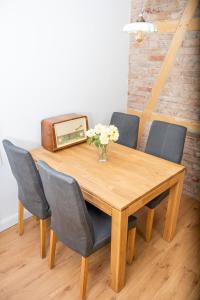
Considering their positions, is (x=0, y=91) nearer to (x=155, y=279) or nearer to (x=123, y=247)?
(x=123, y=247)

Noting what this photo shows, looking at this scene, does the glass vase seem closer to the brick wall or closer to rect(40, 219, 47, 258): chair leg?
rect(40, 219, 47, 258): chair leg

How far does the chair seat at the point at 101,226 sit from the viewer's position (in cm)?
167

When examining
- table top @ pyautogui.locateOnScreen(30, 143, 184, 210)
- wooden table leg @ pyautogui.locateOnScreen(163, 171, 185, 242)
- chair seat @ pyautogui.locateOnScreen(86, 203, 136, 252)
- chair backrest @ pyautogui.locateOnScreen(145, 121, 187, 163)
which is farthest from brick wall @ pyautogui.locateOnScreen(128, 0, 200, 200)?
chair seat @ pyautogui.locateOnScreen(86, 203, 136, 252)

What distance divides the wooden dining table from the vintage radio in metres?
0.07

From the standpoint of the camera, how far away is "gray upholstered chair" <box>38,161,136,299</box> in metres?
1.42

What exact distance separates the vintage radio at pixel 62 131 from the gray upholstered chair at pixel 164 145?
2.36 feet

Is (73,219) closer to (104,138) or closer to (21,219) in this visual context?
(104,138)

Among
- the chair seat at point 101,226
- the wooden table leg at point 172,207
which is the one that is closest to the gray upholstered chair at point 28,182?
the chair seat at point 101,226

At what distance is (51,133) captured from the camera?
2311 mm

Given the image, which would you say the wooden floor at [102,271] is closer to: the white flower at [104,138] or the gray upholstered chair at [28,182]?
the gray upholstered chair at [28,182]

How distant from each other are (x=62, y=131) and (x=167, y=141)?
102cm

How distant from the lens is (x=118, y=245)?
1.61m

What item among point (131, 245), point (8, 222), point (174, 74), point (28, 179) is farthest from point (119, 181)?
point (174, 74)

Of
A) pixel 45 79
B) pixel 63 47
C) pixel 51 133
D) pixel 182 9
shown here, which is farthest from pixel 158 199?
pixel 182 9
